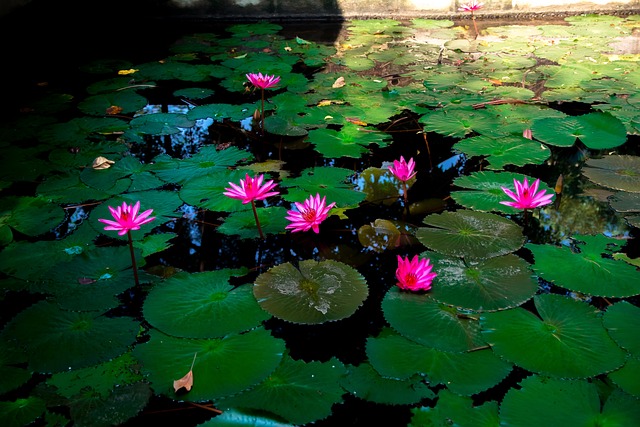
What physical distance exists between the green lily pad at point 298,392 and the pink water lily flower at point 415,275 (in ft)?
1.20

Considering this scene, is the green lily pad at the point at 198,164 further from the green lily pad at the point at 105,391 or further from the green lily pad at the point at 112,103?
the green lily pad at the point at 105,391

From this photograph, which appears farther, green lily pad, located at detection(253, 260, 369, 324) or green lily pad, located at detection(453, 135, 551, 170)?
green lily pad, located at detection(453, 135, 551, 170)

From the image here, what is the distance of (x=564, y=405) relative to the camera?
1.27 metres

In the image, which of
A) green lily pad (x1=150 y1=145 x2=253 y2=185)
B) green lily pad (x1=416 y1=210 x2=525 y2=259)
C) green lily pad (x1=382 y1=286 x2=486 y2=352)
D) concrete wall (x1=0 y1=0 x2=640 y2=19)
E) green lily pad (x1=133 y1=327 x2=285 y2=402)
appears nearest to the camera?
green lily pad (x1=133 y1=327 x2=285 y2=402)

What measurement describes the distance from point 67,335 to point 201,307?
389 mm

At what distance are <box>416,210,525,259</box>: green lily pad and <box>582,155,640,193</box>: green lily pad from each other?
2.20 ft

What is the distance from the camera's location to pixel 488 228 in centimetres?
198

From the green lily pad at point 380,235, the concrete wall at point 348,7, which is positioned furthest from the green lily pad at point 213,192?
the concrete wall at point 348,7

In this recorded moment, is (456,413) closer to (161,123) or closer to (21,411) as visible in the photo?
(21,411)

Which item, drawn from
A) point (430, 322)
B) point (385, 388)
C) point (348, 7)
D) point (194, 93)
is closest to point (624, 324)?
point (430, 322)

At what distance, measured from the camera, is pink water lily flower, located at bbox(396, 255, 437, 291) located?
5.38 feet

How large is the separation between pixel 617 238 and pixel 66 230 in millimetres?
2172

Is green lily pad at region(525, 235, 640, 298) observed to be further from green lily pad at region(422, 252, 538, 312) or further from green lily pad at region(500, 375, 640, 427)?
green lily pad at region(500, 375, 640, 427)

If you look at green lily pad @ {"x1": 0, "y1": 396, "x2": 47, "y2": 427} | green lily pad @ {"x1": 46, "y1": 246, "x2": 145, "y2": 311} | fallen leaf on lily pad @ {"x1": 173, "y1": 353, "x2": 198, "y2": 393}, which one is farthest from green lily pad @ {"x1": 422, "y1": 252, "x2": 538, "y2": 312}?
green lily pad @ {"x1": 0, "y1": 396, "x2": 47, "y2": 427}
